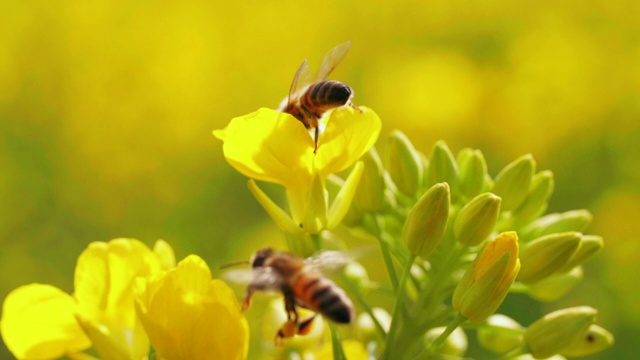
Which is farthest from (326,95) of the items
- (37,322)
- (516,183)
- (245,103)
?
(245,103)

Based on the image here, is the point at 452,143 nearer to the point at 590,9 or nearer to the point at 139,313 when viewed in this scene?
the point at 590,9

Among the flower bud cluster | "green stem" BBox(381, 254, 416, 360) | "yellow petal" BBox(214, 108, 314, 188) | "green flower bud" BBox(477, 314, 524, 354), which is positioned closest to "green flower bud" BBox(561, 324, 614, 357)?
the flower bud cluster

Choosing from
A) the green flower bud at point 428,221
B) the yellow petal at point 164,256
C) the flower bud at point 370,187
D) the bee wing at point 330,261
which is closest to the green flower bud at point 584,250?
the green flower bud at point 428,221

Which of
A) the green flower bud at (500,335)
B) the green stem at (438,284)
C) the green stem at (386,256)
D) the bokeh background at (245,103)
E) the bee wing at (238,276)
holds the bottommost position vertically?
the bokeh background at (245,103)

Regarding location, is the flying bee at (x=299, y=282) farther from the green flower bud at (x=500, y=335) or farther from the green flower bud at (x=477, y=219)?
the green flower bud at (x=500, y=335)

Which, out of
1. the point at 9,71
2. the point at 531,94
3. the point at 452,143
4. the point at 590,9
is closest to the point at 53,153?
the point at 9,71

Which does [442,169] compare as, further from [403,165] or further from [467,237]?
[467,237]

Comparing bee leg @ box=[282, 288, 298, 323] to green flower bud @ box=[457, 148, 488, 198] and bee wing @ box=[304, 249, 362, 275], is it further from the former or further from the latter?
green flower bud @ box=[457, 148, 488, 198]
